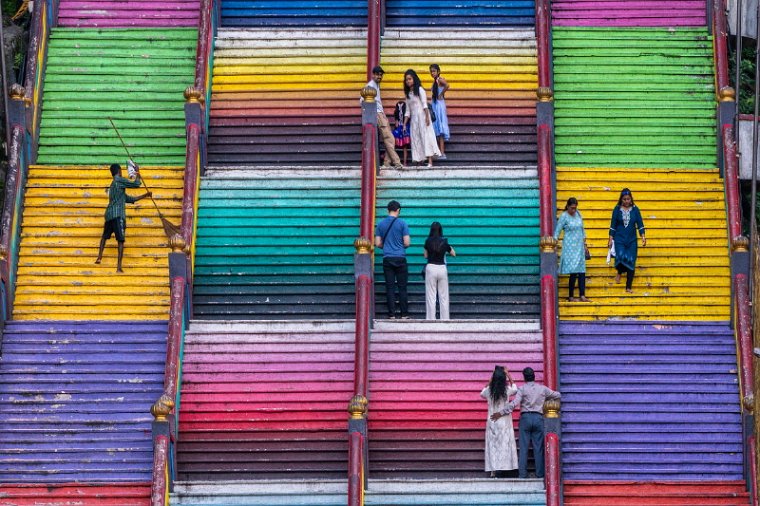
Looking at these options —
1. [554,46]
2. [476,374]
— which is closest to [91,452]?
[476,374]

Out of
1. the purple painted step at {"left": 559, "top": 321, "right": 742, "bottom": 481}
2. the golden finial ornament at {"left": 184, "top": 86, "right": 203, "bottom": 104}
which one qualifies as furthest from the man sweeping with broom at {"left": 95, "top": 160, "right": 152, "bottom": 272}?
the purple painted step at {"left": 559, "top": 321, "right": 742, "bottom": 481}

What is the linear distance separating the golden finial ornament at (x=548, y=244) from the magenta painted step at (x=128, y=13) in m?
9.03

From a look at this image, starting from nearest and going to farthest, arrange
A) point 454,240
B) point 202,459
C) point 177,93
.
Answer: point 202,459 → point 454,240 → point 177,93

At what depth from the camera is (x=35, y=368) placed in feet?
121

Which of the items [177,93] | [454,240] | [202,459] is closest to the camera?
[202,459]

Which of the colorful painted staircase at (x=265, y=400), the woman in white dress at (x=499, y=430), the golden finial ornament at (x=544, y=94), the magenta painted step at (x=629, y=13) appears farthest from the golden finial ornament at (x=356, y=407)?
the magenta painted step at (x=629, y=13)

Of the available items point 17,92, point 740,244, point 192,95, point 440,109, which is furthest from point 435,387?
point 17,92

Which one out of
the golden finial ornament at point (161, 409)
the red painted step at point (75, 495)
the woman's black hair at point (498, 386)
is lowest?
the red painted step at point (75, 495)

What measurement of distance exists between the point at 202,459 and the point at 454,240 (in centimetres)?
581

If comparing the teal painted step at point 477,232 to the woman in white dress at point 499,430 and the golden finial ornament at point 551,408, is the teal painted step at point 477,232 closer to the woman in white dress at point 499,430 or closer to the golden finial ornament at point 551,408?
the woman in white dress at point 499,430

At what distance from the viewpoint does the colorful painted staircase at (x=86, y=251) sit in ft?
124

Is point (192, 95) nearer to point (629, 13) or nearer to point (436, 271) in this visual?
point (436, 271)

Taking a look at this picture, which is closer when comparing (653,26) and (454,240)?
(454,240)

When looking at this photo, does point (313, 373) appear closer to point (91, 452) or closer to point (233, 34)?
point (91, 452)
